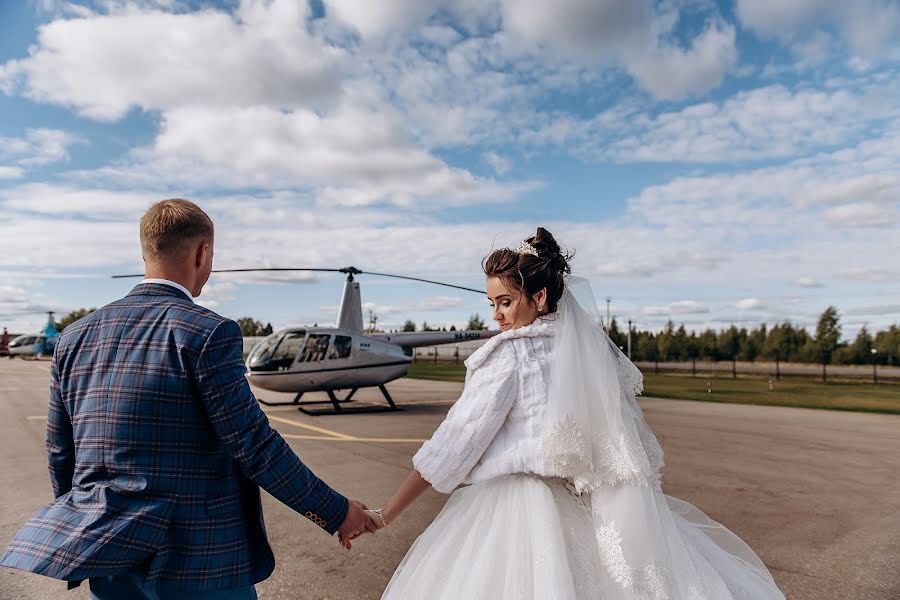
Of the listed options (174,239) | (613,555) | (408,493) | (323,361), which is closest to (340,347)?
(323,361)

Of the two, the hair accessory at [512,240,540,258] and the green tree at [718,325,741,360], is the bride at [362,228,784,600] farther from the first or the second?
the green tree at [718,325,741,360]

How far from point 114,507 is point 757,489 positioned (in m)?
7.13

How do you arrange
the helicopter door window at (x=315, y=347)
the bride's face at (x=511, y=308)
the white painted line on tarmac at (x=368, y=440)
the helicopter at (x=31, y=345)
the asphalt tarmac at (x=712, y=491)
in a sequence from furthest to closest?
the helicopter at (x=31, y=345) < the helicopter door window at (x=315, y=347) < the white painted line on tarmac at (x=368, y=440) < the asphalt tarmac at (x=712, y=491) < the bride's face at (x=511, y=308)

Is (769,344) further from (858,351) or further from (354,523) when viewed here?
(354,523)

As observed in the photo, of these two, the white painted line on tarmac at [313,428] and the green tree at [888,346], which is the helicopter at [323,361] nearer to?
the white painted line on tarmac at [313,428]

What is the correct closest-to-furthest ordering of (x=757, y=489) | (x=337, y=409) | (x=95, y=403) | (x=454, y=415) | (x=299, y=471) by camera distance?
(x=95, y=403)
(x=299, y=471)
(x=454, y=415)
(x=757, y=489)
(x=337, y=409)

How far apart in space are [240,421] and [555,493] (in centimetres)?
113

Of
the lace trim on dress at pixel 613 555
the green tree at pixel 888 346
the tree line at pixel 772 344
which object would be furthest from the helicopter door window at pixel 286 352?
the green tree at pixel 888 346

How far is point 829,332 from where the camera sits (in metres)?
72.4

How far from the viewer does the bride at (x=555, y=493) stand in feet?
6.70

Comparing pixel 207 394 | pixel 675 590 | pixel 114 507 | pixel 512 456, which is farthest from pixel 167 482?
pixel 675 590

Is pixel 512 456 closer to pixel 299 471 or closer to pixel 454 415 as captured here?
pixel 454 415

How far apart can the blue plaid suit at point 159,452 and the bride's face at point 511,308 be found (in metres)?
1.01

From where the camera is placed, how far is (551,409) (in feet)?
7.29
